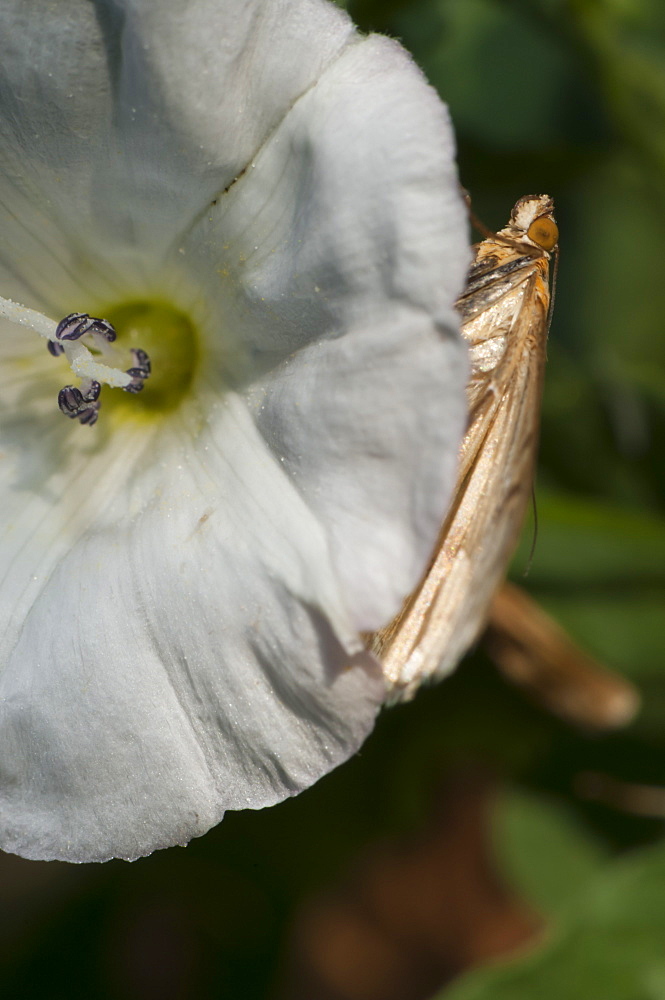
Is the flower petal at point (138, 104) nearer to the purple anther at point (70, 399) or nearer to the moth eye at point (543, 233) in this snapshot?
the purple anther at point (70, 399)

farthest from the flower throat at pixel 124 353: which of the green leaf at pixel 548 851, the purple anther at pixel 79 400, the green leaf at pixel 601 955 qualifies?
the green leaf at pixel 548 851

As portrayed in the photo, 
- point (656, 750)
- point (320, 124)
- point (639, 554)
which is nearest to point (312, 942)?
point (656, 750)

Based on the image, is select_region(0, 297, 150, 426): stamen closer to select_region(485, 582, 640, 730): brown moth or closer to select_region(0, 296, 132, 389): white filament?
select_region(0, 296, 132, 389): white filament

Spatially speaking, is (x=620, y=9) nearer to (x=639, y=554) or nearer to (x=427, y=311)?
(x=639, y=554)

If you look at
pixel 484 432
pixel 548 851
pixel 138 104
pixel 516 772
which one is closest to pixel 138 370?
pixel 138 104

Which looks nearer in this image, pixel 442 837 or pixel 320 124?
pixel 320 124

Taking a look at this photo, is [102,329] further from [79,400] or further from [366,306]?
[366,306]
